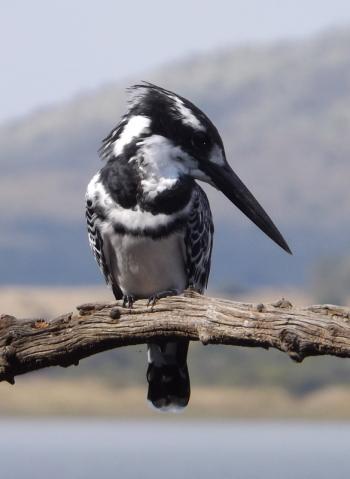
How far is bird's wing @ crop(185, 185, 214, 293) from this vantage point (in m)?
10.2

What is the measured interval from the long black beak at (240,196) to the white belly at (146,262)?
41cm

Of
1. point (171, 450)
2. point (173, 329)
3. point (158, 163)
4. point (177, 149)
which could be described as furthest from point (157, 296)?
point (171, 450)

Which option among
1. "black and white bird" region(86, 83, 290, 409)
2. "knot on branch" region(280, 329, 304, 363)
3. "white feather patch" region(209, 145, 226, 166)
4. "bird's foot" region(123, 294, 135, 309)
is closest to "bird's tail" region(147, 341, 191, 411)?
"black and white bird" region(86, 83, 290, 409)

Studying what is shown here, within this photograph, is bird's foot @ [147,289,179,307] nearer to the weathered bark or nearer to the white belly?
the weathered bark

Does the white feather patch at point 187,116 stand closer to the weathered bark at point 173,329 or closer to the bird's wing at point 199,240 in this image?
the bird's wing at point 199,240

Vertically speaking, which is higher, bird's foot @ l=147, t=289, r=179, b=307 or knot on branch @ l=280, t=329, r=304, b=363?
bird's foot @ l=147, t=289, r=179, b=307

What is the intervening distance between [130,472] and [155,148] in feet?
104

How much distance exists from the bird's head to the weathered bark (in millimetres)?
1275

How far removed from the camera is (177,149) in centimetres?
985

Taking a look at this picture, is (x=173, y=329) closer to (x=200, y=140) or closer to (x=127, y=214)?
(x=127, y=214)

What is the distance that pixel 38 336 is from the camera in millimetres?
8547

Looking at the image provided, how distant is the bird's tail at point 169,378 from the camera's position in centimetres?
1038

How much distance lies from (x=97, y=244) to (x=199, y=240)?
0.67 m

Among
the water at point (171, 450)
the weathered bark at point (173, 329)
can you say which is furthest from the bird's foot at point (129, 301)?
the water at point (171, 450)
